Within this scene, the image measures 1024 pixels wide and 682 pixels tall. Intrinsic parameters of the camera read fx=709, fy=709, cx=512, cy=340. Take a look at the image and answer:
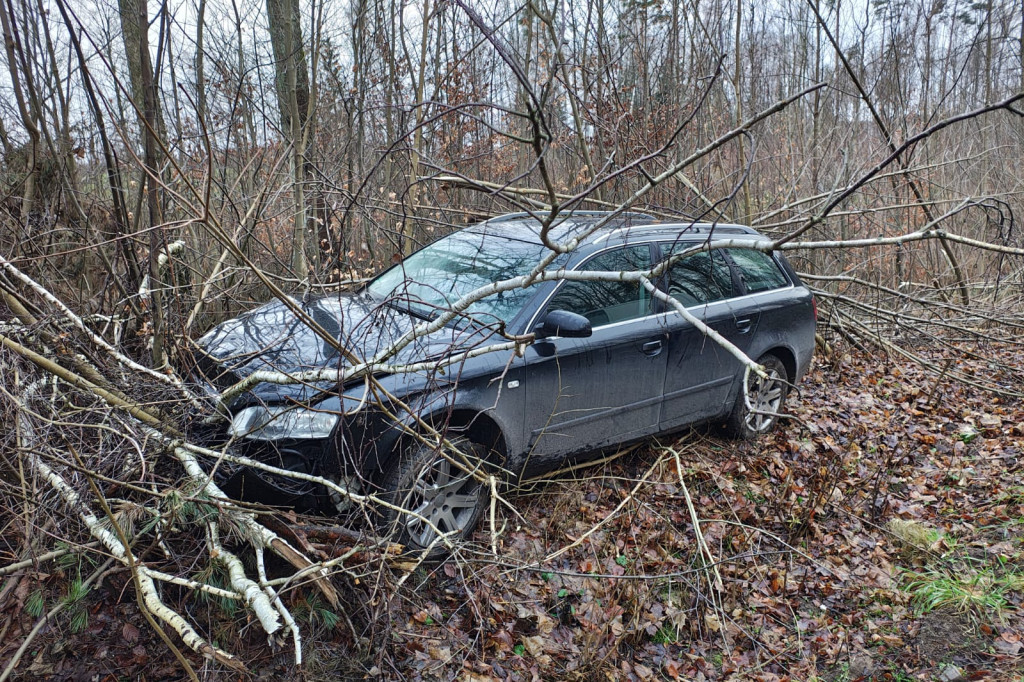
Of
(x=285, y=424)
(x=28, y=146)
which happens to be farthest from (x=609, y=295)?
(x=28, y=146)

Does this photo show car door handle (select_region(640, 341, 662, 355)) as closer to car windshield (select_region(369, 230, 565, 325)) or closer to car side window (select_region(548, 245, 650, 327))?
car side window (select_region(548, 245, 650, 327))

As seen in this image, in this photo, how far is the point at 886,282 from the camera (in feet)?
35.8

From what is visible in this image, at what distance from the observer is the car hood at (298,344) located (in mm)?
3715

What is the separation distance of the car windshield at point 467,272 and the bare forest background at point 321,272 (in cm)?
36

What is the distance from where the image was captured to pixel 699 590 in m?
4.01

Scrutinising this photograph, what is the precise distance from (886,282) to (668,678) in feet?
30.4

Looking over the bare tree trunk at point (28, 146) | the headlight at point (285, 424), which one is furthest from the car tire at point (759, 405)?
the bare tree trunk at point (28, 146)

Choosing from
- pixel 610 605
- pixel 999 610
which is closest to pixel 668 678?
pixel 610 605

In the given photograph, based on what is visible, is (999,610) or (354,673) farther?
(999,610)

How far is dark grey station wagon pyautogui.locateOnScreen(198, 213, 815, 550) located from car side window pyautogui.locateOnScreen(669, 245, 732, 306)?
15 mm

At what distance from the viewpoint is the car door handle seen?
4.76m

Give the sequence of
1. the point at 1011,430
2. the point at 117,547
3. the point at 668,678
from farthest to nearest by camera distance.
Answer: the point at 1011,430, the point at 668,678, the point at 117,547

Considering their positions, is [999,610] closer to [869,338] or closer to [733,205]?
[869,338]

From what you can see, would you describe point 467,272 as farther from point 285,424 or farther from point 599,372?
point 285,424
